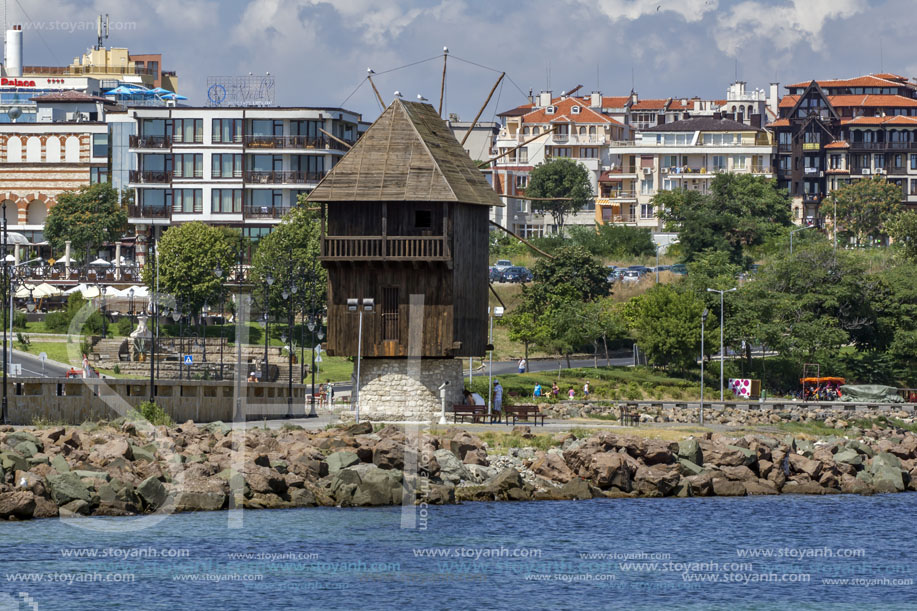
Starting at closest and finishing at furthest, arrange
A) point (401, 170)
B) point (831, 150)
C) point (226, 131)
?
1. point (401, 170)
2. point (226, 131)
3. point (831, 150)

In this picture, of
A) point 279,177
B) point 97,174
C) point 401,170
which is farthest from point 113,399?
point 97,174

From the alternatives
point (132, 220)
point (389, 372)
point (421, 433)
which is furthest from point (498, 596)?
point (132, 220)

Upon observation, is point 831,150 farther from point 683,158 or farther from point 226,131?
point 226,131

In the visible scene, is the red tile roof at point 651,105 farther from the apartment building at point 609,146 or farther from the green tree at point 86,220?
the green tree at point 86,220

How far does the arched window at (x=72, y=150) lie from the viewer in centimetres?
13475

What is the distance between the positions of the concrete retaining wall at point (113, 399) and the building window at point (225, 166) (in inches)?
2244

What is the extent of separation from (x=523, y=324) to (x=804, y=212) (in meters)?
80.9

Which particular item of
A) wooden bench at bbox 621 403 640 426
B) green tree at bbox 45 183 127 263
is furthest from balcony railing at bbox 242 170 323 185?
wooden bench at bbox 621 403 640 426

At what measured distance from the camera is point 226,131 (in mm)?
121312

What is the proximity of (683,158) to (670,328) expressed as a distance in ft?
213

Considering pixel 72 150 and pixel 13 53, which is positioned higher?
pixel 13 53

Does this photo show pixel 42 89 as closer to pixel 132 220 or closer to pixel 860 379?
pixel 132 220

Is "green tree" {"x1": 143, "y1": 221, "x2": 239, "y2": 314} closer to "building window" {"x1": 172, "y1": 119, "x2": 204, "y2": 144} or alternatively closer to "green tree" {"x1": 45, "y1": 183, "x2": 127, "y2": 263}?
"building window" {"x1": 172, "y1": 119, "x2": 204, "y2": 144}

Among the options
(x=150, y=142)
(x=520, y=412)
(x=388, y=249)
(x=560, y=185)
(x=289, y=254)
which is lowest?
(x=520, y=412)
